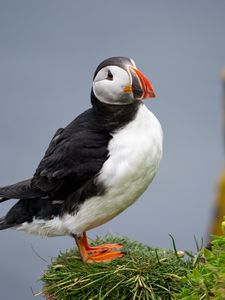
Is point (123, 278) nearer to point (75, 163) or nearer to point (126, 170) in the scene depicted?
point (126, 170)

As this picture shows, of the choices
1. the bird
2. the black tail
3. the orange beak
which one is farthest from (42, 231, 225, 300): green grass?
the orange beak

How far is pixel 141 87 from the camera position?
186 inches

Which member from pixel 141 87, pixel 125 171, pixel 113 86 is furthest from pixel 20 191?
pixel 141 87

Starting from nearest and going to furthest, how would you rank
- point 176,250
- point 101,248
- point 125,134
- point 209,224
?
point 176,250 < point 125,134 < point 101,248 < point 209,224

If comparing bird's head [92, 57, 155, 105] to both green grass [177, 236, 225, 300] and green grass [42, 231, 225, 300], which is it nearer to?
green grass [42, 231, 225, 300]

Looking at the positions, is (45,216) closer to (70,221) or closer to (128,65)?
(70,221)

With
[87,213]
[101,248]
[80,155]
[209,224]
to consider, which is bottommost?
[209,224]

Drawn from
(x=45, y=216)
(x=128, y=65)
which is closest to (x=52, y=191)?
(x=45, y=216)

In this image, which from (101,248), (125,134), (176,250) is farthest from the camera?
(101,248)

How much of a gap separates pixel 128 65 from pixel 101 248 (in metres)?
1.25

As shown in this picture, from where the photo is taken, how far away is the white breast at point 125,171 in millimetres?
4852

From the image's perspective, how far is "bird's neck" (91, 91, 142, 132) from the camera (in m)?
4.89

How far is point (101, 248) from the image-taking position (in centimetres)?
522

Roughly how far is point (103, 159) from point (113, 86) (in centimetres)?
46
